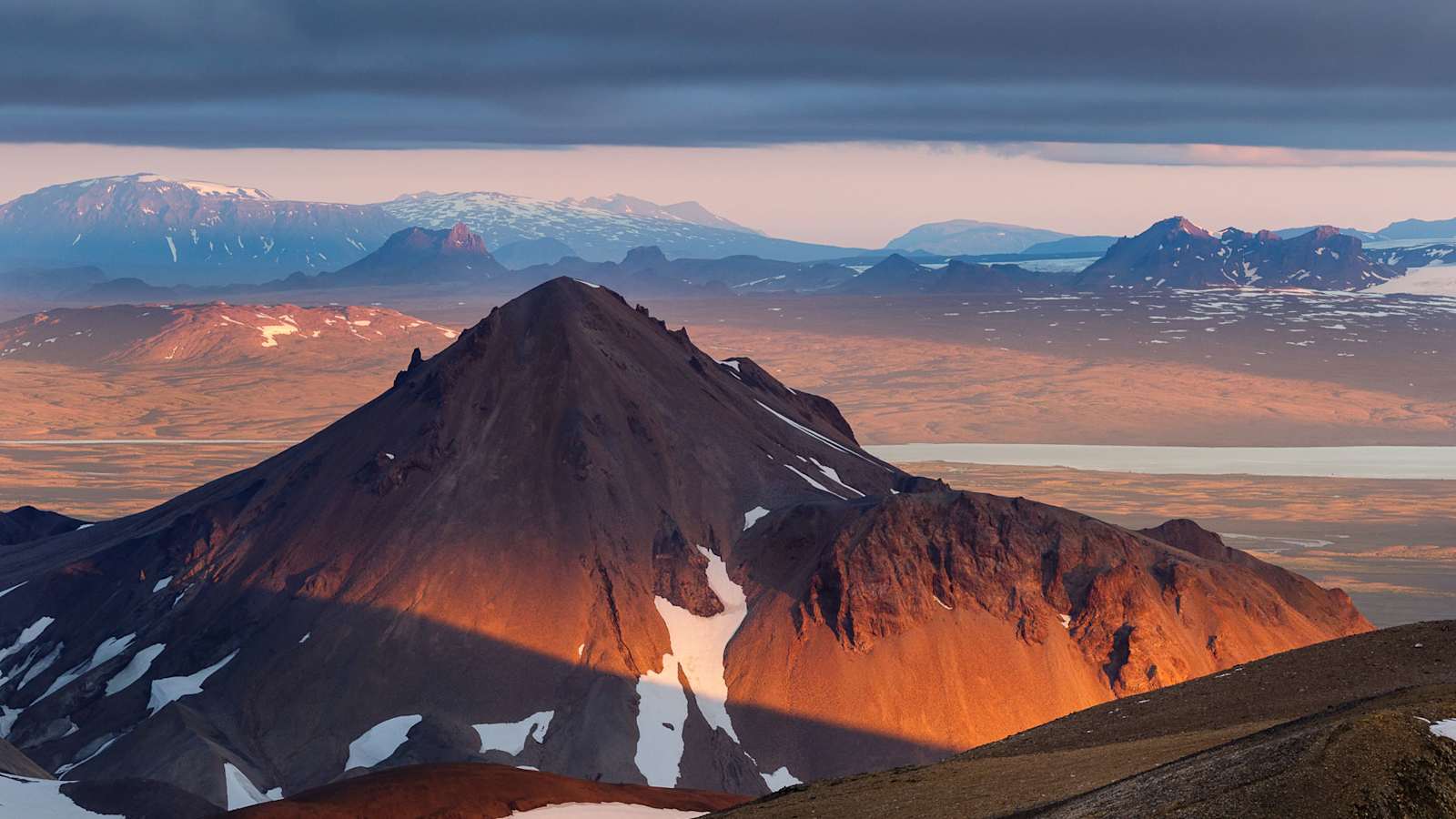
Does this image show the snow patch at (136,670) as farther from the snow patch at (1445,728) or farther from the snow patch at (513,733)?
the snow patch at (1445,728)

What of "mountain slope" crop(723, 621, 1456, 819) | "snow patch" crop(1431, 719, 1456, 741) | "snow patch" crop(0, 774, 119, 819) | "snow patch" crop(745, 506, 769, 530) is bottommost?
"snow patch" crop(0, 774, 119, 819)

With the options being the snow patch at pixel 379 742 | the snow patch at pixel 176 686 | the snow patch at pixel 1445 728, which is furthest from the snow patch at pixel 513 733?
the snow patch at pixel 1445 728

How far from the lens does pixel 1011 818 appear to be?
5712 cm

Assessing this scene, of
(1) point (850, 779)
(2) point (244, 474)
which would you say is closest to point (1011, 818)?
(1) point (850, 779)

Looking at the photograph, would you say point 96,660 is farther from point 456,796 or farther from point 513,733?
point 456,796

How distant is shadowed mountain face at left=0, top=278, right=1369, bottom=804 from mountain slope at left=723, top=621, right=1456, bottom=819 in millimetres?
56381

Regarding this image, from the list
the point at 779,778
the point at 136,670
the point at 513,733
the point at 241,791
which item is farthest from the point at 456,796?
the point at 136,670

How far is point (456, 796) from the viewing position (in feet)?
318

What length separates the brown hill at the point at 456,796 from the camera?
93500 mm

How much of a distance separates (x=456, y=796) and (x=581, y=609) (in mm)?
46957

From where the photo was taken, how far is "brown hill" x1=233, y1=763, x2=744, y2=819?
307 feet

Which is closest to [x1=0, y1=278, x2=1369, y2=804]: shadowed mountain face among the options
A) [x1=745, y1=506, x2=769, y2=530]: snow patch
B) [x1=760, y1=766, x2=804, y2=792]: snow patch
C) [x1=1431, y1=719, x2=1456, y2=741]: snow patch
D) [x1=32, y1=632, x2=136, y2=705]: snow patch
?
[x1=760, y1=766, x2=804, y2=792]: snow patch

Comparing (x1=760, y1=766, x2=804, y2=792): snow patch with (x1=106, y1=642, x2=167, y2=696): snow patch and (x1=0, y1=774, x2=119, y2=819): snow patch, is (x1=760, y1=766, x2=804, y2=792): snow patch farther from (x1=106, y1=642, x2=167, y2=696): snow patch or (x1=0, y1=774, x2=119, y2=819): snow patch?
(x1=106, y1=642, x2=167, y2=696): snow patch

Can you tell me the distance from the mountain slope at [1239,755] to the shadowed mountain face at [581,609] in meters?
56.4
